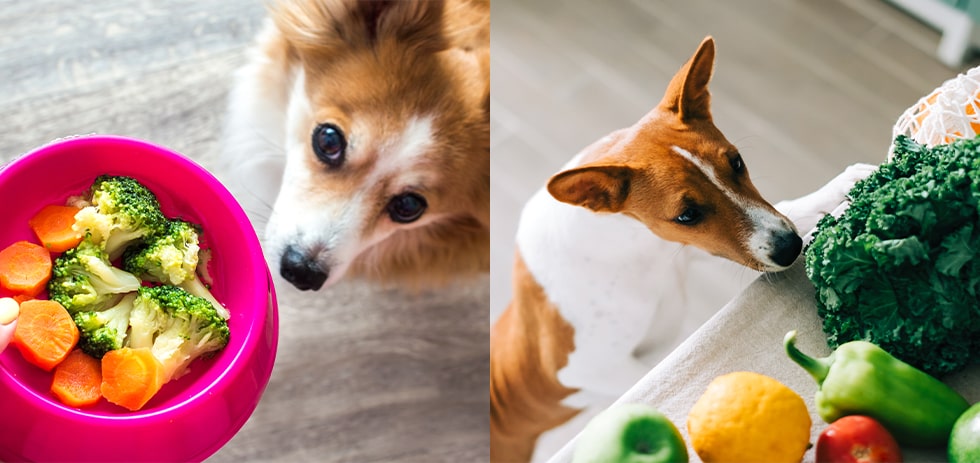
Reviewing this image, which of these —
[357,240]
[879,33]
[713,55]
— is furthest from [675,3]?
[357,240]

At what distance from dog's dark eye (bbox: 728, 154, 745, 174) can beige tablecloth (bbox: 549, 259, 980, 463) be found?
0.42 feet

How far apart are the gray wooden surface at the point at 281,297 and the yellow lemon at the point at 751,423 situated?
30.4 inches

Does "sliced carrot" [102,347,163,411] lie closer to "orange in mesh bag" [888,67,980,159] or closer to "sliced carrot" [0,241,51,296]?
"sliced carrot" [0,241,51,296]

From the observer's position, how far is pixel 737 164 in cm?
102

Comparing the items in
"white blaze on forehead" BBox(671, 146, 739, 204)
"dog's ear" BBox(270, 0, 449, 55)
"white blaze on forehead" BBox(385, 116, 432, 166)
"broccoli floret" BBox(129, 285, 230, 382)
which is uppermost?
"white blaze on forehead" BBox(671, 146, 739, 204)

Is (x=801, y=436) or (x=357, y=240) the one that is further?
(x=357, y=240)

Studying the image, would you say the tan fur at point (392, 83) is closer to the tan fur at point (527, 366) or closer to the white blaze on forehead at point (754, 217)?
the tan fur at point (527, 366)

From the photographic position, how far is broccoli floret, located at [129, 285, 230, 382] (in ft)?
3.76

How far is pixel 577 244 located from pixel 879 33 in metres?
0.48

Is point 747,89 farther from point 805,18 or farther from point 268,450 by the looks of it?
point 268,450

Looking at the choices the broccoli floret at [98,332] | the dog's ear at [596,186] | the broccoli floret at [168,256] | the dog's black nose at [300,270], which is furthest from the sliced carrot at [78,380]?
the dog's ear at [596,186]

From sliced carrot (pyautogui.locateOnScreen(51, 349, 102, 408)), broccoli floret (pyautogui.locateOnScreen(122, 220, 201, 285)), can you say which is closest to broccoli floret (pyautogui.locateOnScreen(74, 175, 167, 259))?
broccoli floret (pyautogui.locateOnScreen(122, 220, 201, 285))

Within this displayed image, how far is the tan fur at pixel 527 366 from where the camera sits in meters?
1.16

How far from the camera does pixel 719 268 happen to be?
1.05 meters
